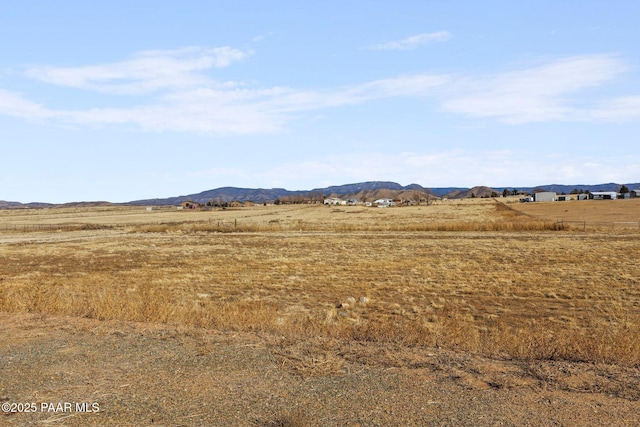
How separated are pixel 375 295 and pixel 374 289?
4.53 feet

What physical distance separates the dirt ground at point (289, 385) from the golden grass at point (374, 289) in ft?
3.30

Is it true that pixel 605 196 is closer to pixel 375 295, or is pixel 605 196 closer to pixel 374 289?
pixel 374 289

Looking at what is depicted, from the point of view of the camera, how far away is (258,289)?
75.2ft

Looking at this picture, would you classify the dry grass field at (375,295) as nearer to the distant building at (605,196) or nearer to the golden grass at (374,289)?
the golden grass at (374,289)

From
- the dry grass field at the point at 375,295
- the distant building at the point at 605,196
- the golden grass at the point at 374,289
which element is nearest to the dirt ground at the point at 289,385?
the dry grass field at the point at 375,295

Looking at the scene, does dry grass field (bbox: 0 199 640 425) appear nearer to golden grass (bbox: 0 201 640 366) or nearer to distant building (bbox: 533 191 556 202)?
golden grass (bbox: 0 201 640 366)

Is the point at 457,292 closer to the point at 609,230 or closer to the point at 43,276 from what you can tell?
the point at 43,276

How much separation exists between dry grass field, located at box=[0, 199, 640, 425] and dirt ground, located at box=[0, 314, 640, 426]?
0.10 m

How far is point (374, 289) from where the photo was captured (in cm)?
2267

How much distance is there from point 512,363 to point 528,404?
1.66 metres

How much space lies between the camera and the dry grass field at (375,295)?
8406 mm

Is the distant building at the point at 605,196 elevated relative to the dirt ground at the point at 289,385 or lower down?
elevated

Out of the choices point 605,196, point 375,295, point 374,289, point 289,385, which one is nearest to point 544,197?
point 605,196

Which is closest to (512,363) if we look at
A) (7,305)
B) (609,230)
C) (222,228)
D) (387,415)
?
(387,415)
